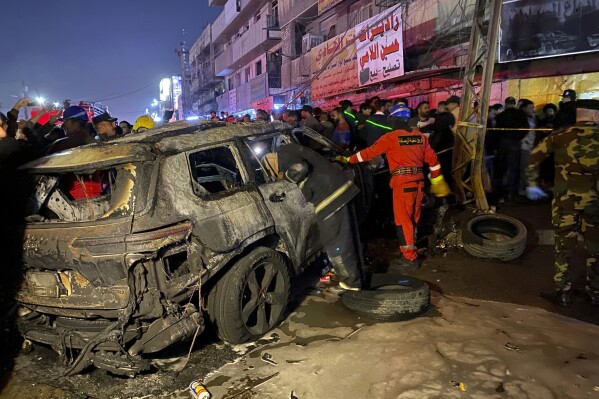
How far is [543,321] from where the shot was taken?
3.81 m

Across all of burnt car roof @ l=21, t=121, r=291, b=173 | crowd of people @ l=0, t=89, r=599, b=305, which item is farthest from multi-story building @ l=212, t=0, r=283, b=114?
burnt car roof @ l=21, t=121, r=291, b=173

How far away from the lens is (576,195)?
4.25 metres

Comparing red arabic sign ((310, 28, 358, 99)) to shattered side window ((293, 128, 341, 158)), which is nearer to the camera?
shattered side window ((293, 128, 341, 158))

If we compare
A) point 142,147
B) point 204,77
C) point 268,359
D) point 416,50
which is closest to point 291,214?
point 268,359

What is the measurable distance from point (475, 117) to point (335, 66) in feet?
35.3

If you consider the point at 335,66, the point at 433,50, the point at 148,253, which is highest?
the point at 335,66

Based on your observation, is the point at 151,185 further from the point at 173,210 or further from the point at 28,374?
the point at 28,374

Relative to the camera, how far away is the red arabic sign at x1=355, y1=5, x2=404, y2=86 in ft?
41.7

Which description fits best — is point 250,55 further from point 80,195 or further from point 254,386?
point 254,386

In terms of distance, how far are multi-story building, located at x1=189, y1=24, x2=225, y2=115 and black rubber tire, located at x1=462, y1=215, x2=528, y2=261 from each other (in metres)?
38.3

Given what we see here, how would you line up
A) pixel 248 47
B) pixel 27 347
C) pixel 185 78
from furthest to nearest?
pixel 185 78 < pixel 248 47 < pixel 27 347

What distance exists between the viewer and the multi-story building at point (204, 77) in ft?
139

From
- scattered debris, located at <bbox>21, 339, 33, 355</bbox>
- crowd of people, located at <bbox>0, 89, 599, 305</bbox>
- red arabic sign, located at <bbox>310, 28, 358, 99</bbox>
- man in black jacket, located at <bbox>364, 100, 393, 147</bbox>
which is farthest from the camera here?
red arabic sign, located at <bbox>310, 28, 358, 99</bbox>

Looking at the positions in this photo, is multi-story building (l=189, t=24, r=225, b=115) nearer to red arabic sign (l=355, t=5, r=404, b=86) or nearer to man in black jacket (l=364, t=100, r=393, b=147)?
red arabic sign (l=355, t=5, r=404, b=86)
